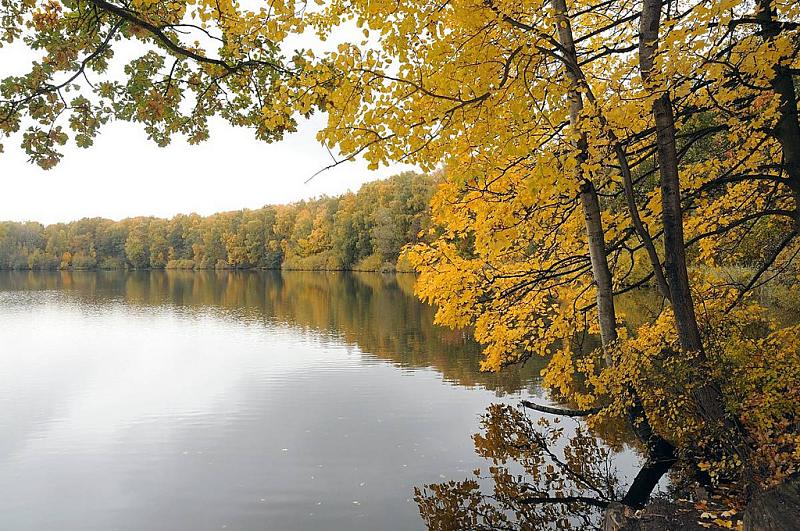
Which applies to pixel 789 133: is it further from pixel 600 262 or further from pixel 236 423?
pixel 236 423

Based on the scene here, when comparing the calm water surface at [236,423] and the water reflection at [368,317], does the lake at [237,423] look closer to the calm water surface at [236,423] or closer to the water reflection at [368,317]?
the calm water surface at [236,423]

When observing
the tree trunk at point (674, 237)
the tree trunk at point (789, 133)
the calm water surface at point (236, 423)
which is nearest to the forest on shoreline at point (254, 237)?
the calm water surface at point (236, 423)

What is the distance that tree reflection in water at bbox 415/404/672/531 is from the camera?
742cm

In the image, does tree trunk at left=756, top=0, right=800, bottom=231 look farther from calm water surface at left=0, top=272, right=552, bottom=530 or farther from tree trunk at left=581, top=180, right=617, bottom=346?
calm water surface at left=0, top=272, right=552, bottom=530

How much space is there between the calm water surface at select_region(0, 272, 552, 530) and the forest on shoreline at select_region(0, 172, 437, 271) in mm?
40413

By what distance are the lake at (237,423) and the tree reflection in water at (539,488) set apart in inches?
16.0

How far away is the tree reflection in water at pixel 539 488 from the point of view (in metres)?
7.42

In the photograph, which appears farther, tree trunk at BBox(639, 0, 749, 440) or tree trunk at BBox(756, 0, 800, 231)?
tree trunk at BBox(756, 0, 800, 231)

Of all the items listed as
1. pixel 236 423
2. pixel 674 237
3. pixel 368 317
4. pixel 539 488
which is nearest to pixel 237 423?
pixel 236 423

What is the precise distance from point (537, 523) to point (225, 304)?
117 ft

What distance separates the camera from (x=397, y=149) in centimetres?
481

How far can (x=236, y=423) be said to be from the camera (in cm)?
1272

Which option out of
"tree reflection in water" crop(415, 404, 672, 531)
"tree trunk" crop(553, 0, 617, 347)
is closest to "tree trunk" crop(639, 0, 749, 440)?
"tree trunk" crop(553, 0, 617, 347)

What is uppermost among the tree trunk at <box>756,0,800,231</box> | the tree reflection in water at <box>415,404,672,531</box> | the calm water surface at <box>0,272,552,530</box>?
the tree trunk at <box>756,0,800,231</box>
